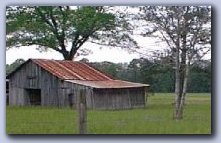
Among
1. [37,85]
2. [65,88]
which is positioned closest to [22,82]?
[37,85]

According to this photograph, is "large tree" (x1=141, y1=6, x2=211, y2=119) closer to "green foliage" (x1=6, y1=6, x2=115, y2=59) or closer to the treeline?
the treeline

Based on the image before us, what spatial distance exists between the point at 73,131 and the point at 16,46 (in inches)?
19.8

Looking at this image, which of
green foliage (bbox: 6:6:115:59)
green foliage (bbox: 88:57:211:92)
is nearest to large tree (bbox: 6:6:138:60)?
green foliage (bbox: 6:6:115:59)

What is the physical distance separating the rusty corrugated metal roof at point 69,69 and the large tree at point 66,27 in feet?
0.14

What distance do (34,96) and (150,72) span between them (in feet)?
1.91

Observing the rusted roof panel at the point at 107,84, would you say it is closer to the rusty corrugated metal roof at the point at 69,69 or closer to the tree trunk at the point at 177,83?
the rusty corrugated metal roof at the point at 69,69

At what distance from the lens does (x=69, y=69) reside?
16.0 ft

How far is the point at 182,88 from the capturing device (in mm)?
4863

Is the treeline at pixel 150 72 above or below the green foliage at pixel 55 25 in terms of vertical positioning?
below

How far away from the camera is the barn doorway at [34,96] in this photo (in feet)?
16.0

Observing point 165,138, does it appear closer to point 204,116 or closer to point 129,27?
point 204,116

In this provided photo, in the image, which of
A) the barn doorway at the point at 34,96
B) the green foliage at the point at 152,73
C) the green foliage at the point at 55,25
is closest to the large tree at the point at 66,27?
the green foliage at the point at 55,25

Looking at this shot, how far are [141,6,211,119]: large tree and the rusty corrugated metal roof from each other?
33 cm

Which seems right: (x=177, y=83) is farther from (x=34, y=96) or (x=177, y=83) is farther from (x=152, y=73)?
(x=34, y=96)
